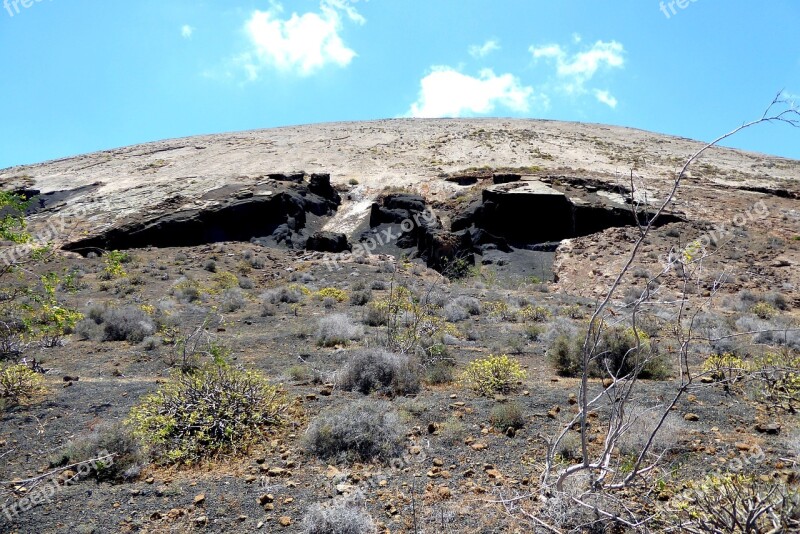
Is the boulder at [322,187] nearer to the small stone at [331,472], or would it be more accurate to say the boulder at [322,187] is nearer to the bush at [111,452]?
the bush at [111,452]

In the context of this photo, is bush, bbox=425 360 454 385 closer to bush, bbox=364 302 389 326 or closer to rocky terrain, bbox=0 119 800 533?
rocky terrain, bbox=0 119 800 533

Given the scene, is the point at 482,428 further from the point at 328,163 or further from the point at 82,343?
the point at 328,163

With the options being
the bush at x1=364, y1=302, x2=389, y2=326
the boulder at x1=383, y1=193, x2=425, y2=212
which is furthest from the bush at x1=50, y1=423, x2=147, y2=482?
the boulder at x1=383, y1=193, x2=425, y2=212

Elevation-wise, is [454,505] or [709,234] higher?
[709,234]

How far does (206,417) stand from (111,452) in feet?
2.79

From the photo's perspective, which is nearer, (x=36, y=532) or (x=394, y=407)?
(x=36, y=532)

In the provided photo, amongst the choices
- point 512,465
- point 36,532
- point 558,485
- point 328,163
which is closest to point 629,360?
point 512,465

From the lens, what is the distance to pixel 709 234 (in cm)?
1978

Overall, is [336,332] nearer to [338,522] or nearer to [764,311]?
[338,522]

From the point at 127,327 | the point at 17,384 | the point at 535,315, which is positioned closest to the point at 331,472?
the point at 17,384

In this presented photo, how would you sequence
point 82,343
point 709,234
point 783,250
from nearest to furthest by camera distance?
1. point 82,343
2. point 783,250
3. point 709,234

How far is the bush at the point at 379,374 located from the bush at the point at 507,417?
1325mm

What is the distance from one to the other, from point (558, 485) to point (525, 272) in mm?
18467

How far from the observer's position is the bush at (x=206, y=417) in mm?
4578
